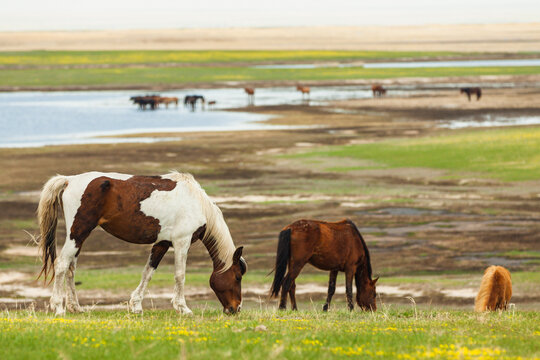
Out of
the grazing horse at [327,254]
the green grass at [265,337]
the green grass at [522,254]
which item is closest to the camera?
the green grass at [265,337]

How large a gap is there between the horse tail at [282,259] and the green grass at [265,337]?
266cm

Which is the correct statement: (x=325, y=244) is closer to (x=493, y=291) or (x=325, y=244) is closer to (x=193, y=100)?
(x=493, y=291)

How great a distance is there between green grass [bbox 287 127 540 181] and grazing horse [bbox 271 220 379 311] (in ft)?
68.3

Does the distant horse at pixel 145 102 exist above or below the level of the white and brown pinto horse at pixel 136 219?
below

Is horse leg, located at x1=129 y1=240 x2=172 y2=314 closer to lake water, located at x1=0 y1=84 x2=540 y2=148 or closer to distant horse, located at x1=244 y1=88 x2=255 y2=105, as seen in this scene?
lake water, located at x1=0 y1=84 x2=540 y2=148

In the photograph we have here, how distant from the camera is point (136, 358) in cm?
849

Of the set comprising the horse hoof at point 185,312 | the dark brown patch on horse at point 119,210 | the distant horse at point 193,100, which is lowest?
the distant horse at point 193,100

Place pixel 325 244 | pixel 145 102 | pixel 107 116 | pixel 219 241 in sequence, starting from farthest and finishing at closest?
pixel 145 102
pixel 107 116
pixel 325 244
pixel 219 241

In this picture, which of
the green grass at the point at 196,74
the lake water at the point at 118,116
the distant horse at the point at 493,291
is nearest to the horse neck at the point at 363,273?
the distant horse at the point at 493,291

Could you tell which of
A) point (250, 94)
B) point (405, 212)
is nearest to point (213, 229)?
point (405, 212)

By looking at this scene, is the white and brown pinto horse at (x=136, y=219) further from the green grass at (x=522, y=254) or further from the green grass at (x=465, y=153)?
the green grass at (x=465, y=153)

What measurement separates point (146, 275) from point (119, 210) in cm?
99

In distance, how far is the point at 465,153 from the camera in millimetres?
40375

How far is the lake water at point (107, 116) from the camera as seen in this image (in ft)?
176
